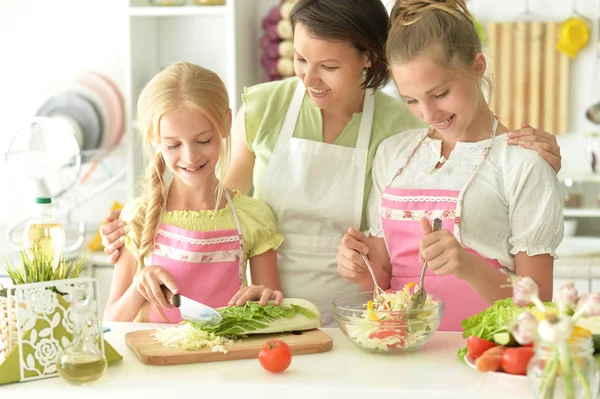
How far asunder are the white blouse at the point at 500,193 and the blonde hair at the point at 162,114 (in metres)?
0.43

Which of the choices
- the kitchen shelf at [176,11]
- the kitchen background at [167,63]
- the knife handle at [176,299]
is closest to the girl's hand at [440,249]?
the knife handle at [176,299]

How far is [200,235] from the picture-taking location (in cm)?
192

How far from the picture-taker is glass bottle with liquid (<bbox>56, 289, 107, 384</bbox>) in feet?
4.41

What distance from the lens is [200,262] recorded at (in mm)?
1924

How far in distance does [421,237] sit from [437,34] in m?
0.44

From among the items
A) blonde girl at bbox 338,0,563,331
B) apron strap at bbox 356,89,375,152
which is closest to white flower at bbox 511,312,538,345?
blonde girl at bbox 338,0,563,331

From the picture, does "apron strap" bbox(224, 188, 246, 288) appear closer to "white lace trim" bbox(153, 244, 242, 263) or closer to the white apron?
"white lace trim" bbox(153, 244, 242, 263)

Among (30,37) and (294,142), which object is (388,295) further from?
(30,37)

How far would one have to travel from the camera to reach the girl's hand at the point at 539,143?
1.76 m

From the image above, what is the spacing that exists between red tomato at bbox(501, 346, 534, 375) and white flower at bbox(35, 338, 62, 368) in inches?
29.3

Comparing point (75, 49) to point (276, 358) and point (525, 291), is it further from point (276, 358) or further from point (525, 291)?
point (525, 291)

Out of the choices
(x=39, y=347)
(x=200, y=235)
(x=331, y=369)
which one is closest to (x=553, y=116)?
(x=200, y=235)

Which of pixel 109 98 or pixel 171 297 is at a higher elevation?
pixel 109 98

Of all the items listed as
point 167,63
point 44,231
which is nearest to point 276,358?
point 44,231
